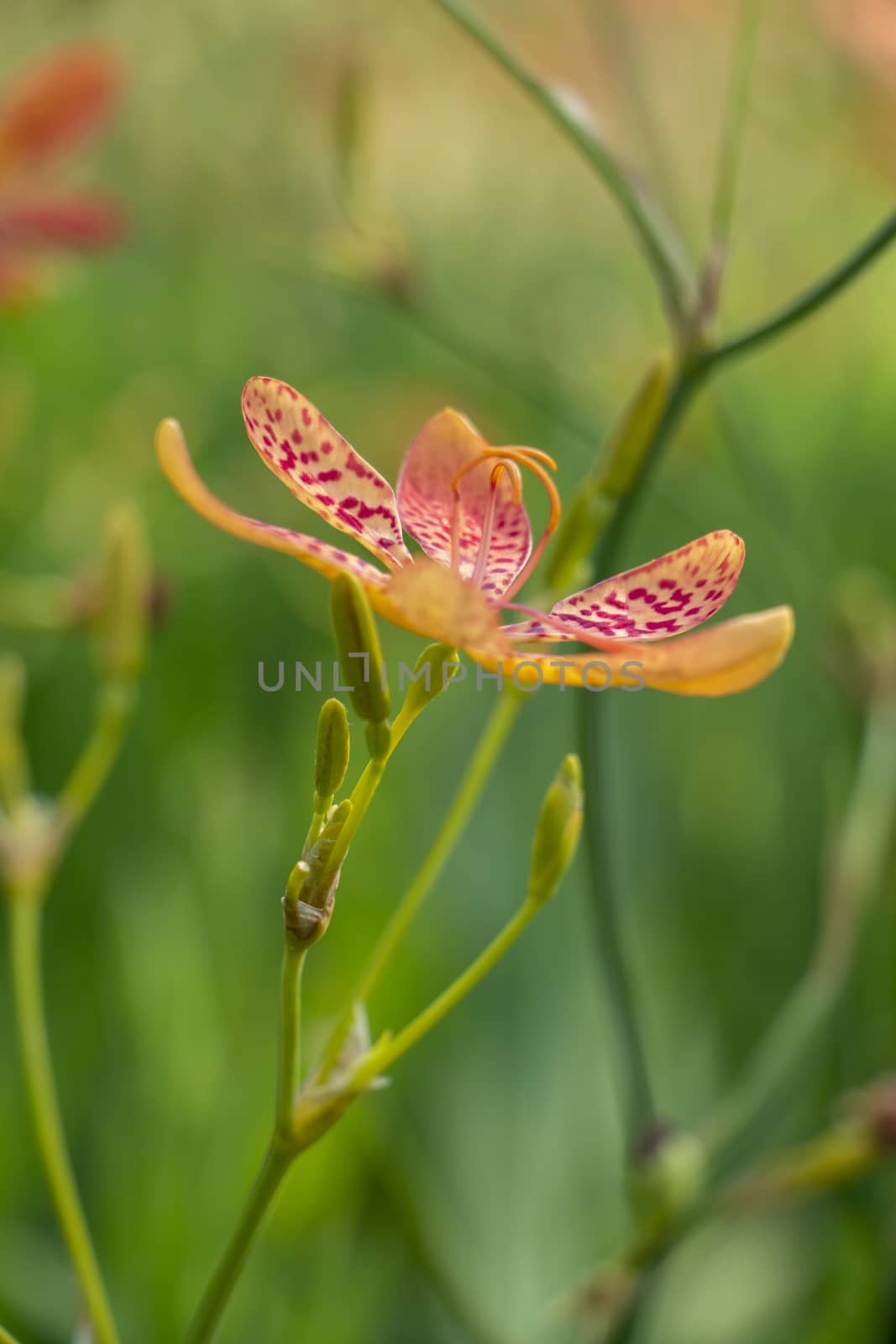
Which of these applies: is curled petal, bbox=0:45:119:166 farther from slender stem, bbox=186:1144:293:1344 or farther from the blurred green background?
slender stem, bbox=186:1144:293:1344

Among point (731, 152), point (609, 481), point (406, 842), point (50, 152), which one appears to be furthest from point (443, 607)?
point (406, 842)

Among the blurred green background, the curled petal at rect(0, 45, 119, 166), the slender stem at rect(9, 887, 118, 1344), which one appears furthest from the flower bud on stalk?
the curled petal at rect(0, 45, 119, 166)

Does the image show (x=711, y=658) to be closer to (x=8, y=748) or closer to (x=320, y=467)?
(x=320, y=467)

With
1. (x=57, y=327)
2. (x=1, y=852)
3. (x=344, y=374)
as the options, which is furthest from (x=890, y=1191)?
(x=57, y=327)

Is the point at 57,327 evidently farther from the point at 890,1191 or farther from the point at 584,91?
the point at 890,1191

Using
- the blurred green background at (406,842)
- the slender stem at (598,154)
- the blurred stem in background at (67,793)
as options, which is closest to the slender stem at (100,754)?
the blurred stem in background at (67,793)
